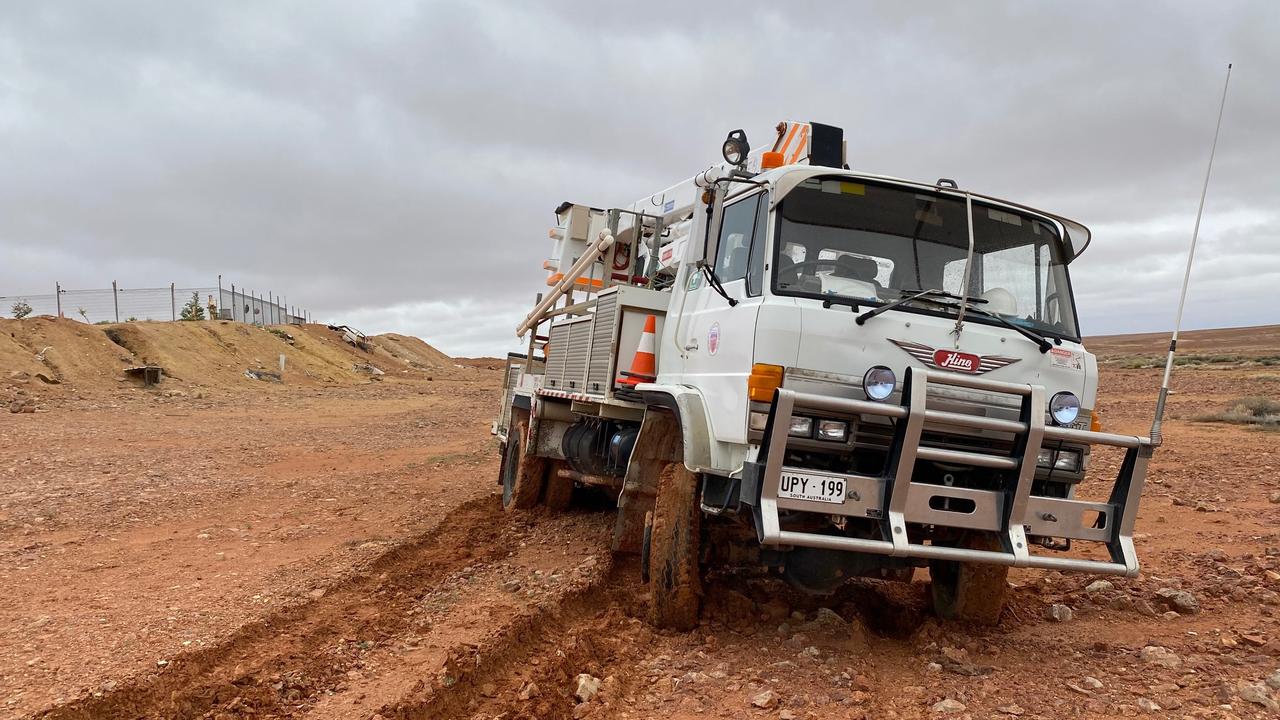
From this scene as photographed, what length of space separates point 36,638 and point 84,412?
1744 centimetres

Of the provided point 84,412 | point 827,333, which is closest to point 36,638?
point 827,333

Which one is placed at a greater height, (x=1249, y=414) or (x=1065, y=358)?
(x=1065, y=358)

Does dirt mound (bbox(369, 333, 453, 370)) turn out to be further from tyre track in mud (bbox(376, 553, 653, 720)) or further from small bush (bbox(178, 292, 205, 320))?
tyre track in mud (bbox(376, 553, 653, 720))

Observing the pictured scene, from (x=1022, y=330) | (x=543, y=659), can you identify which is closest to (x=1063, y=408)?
(x=1022, y=330)

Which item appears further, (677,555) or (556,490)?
(556,490)

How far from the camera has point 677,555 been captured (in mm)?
5441

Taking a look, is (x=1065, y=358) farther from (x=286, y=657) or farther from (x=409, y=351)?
(x=409, y=351)

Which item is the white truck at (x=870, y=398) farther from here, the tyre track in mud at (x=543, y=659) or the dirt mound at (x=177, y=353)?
the dirt mound at (x=177, y=353)

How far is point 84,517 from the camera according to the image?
30.3ft

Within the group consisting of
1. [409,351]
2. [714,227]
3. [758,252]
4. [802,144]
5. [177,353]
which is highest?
[802,144]

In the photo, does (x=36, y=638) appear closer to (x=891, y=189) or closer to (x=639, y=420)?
(x=639, y=420)

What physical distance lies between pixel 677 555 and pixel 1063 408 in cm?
231

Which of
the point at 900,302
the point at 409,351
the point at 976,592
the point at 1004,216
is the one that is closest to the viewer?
the point at 900,302

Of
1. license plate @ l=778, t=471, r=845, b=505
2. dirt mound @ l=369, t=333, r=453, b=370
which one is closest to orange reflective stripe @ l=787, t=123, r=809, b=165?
license plate @ l=778, t=471, r=845, b=505
